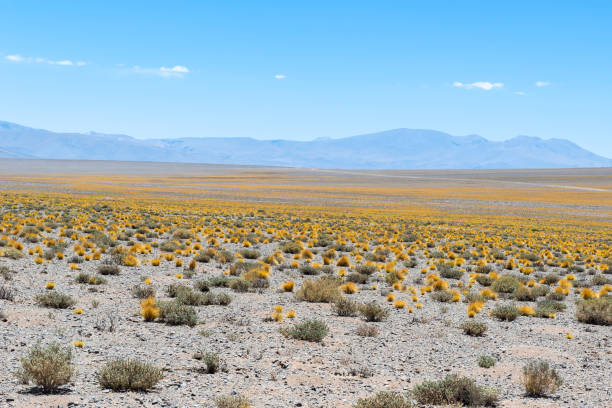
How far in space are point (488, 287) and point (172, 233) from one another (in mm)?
16069

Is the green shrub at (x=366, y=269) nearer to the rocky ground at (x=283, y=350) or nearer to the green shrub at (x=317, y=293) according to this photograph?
the green shrub at (x=317, y=293)

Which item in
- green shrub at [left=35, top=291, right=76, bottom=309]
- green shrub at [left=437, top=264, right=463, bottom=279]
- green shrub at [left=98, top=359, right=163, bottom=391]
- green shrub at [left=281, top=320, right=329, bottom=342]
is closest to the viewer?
green shrub at [left=98, top=359, right=163, bottom=391]

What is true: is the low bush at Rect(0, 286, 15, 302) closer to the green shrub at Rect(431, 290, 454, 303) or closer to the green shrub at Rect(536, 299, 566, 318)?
the green shrub at Rect(431, 290, 454, 303)

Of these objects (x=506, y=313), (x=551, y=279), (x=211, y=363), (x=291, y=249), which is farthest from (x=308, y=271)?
(x=211, y=363)

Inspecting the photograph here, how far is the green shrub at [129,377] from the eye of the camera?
718 centimetres

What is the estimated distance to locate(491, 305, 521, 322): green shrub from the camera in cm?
1263

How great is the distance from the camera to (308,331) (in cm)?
1021

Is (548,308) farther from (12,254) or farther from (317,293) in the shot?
(12,254)

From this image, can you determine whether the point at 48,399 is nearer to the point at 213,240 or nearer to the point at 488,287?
the point at 488,287

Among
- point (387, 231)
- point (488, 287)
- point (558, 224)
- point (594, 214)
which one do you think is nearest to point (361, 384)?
point (488, 287)

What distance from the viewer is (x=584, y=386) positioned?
8281 millimetres

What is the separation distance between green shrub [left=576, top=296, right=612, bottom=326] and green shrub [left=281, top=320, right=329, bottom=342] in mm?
6260

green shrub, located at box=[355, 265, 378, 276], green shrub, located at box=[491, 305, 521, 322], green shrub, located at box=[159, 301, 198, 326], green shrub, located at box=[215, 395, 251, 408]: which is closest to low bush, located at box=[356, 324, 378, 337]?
green shrub, located at box=[159, 301, 198, 326]

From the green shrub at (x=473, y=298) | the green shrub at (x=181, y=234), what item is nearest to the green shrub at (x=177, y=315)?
the green shrub at (x=473, y=298)
